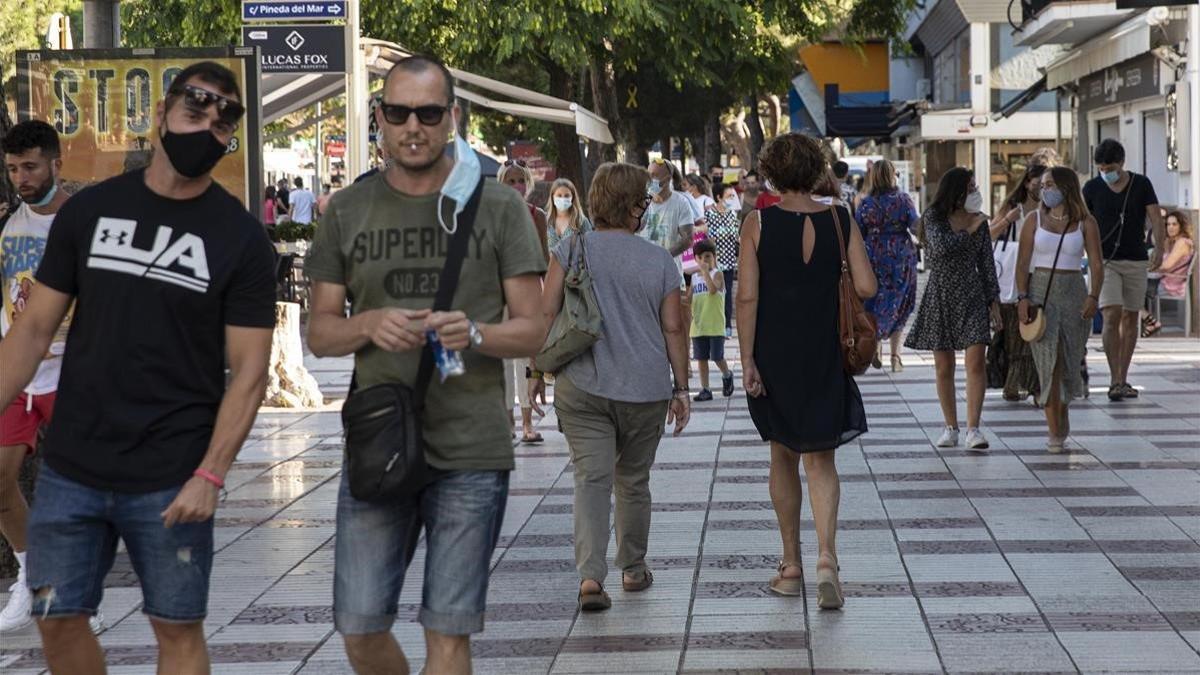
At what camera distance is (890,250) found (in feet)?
52.1

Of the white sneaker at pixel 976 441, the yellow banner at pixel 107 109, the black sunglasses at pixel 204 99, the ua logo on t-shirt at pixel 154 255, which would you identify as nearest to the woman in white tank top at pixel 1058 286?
the white sneaker at pixel 976 441

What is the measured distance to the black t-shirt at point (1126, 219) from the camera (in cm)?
1403

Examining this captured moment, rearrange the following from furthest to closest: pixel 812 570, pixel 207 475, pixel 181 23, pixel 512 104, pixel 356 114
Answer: pixel 181 23, pixel 512 104, pixel 356 114, pixel 812 570, pixel 207 475

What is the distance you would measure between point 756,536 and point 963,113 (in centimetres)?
3044

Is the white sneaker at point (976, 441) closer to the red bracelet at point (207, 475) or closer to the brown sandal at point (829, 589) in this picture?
Answer: the brown sandal at point (829, 589)

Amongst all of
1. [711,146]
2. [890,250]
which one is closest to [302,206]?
[711,146]

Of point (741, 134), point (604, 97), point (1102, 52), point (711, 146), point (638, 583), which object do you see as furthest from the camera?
point (741, 134)

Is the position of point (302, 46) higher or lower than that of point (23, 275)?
higher

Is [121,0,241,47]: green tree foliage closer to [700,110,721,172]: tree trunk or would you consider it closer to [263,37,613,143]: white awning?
[263,37,613,143]: white awning

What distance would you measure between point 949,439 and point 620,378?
473 centimetres

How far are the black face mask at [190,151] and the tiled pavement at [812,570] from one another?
7.62 ft

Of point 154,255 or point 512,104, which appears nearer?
point 154,255

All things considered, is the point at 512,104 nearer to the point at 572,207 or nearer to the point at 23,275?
the point at 572,207

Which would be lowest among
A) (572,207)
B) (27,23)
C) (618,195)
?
(618,195)
